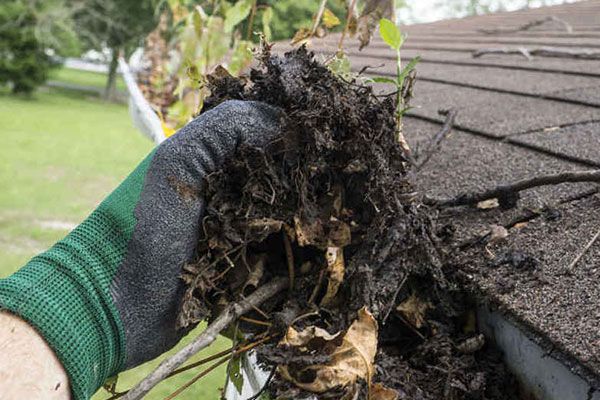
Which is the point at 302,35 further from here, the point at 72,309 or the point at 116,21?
the point at 116,21

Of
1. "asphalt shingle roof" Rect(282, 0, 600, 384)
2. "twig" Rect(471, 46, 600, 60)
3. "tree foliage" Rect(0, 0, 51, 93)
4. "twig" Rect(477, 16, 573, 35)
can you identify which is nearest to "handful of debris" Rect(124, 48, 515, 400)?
"asphalt shingle roof" Rect(282, 0, 600, 384)

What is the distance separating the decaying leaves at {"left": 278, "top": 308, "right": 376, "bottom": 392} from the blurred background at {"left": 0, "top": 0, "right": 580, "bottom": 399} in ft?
2.01

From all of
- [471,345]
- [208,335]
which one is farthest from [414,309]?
[208,335]

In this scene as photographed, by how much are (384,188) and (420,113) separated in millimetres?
1308

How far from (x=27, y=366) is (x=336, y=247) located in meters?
0.48

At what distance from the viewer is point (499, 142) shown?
1.79 meters

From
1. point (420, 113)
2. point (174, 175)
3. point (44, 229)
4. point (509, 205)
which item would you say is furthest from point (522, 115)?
point (44, 229)

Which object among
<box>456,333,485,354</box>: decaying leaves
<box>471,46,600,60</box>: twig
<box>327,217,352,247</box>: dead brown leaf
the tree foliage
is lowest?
the tree foliage

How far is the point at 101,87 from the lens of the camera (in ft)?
111

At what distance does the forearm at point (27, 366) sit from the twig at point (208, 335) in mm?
107

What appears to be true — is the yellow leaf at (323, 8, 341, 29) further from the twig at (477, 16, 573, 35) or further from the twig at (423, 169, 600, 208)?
the twig at (477, 16, 573, 35)

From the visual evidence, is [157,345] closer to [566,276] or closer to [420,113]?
[566,276]

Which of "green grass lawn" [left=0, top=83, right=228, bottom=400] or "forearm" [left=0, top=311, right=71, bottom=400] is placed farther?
"green grass lawn" [left=0, top=83, right=228, bottom=400]

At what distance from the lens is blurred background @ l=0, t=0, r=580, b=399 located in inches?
104
